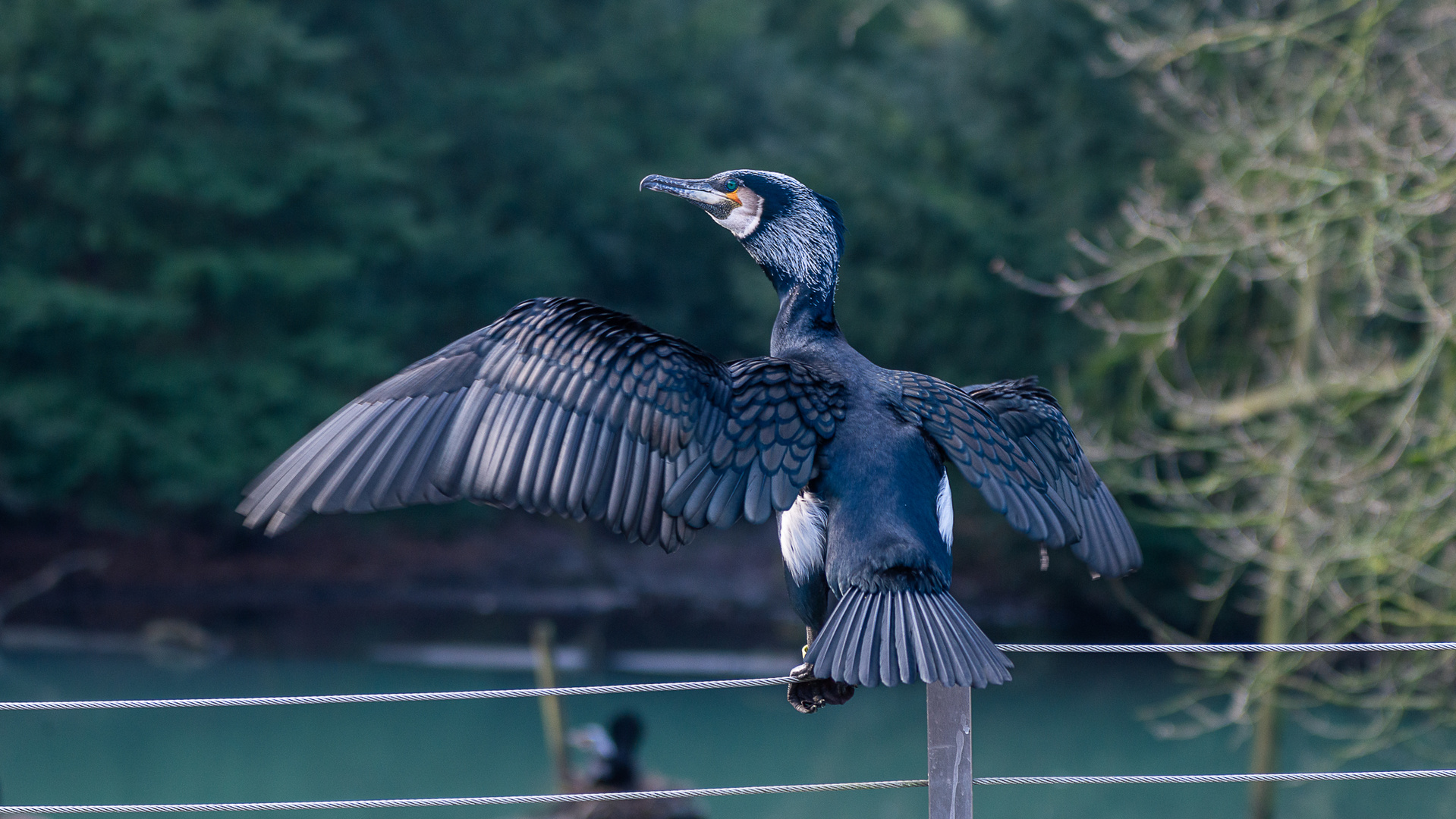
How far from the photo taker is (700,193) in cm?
273

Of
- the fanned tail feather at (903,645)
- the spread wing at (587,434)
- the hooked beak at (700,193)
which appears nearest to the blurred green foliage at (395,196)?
the hooked beak at (700,193)

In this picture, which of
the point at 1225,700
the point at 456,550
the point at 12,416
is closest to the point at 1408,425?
the point at 1225,700

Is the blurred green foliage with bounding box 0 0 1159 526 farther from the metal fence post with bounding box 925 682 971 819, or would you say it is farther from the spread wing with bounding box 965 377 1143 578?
the metal fence post with bounding box 925 682 971 819

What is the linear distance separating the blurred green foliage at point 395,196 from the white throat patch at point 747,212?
9151 mm

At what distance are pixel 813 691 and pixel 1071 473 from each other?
2.36 ft

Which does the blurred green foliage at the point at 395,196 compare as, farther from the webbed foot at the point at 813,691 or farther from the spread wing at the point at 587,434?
the webbed foot at the point at 813,691

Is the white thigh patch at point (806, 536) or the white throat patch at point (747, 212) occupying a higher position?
the white throat patch at point (747, 212)

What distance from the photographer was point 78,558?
42.7 ft

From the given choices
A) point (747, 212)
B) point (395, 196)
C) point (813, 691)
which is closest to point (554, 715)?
point (747, 212)

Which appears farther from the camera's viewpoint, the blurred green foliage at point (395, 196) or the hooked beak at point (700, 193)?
the blurred green foliage at point (395, 196)

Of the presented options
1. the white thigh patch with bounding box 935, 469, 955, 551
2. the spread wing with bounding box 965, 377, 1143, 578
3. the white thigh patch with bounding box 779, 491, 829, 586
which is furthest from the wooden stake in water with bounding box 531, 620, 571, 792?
the white thigh patch with bounding box 935, 469, 955, 551

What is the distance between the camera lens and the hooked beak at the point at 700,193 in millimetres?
2725

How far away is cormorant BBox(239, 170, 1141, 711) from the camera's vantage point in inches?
86.0

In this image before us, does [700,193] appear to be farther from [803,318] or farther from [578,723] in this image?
[578,723]
